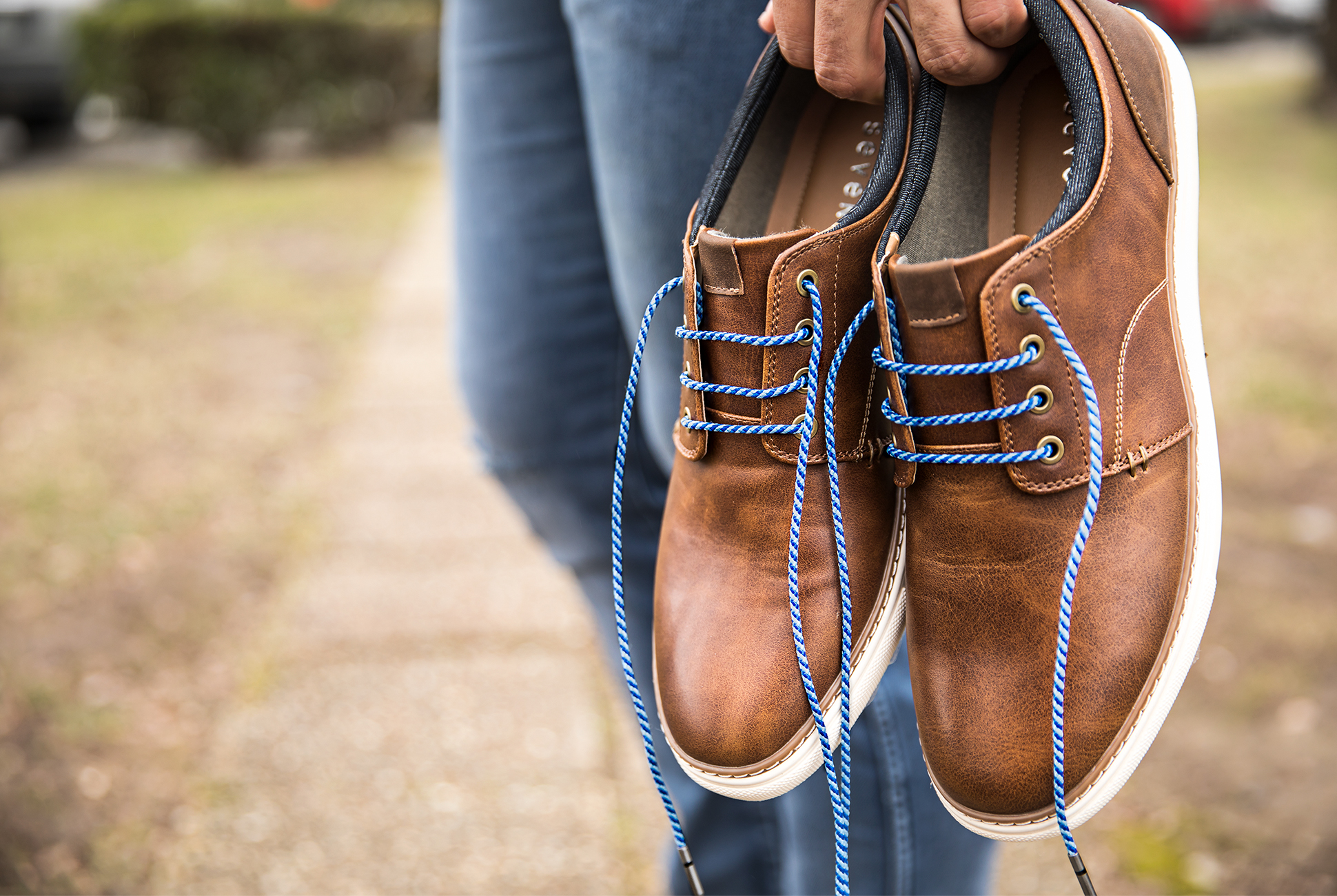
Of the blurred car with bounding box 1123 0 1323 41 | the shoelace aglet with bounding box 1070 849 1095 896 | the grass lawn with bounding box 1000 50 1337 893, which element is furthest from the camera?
the blurred car with bounding box 1123 0 1323 41

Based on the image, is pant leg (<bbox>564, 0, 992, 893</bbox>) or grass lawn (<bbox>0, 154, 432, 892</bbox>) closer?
pant leg (<bbox>564, 0, 992, 893</bbox>)

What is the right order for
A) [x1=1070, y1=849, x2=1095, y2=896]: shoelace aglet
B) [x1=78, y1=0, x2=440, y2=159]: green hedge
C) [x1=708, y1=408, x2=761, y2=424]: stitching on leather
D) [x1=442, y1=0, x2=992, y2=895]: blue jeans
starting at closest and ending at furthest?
[x1=1070, y1=849, x2=1095, y2=896]: shoelace aglet
[x1=708, y1=408, x2=761, y2=424]: stitching on leather
[x1=442, y1=0, x2=992, y2=895]: blue jeans
[x1=78, y1=0, x2=440, y2=159]: green hedge

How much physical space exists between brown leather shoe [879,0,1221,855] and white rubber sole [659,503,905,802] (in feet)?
0.11

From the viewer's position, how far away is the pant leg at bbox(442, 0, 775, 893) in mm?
1153

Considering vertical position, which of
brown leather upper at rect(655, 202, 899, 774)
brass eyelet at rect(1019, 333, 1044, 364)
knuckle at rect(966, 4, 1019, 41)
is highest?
knuckle at rect(966, 4, 1019, 41)

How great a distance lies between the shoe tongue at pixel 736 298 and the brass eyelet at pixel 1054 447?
0.20m

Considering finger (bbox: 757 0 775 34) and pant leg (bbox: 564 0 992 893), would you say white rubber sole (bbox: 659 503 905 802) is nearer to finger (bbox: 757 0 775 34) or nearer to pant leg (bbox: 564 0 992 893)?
pant leg (bbox: 564 0 992 893)

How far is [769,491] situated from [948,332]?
0.18 meters

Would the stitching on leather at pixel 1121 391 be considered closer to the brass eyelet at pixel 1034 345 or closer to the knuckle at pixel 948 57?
the brass eyelet at pixel 1034 345

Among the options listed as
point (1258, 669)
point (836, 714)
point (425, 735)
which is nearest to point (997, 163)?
→ point (836, 714)

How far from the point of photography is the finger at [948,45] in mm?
725

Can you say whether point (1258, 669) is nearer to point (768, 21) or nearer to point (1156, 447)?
point (1156, 447)

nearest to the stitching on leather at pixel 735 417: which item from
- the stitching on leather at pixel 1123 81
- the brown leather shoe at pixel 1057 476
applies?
the brown leather shoe at pixel 1057 476

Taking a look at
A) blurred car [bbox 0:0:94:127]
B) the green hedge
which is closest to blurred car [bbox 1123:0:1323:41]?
the green hedge
